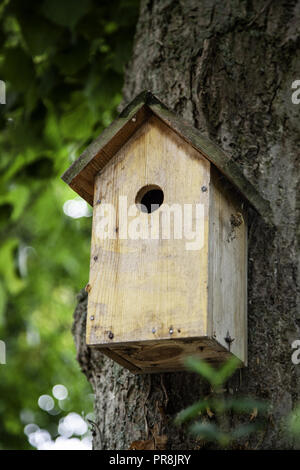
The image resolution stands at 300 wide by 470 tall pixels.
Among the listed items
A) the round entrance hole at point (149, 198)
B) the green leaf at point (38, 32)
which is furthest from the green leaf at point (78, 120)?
the round entrance hole at point (149, 198)

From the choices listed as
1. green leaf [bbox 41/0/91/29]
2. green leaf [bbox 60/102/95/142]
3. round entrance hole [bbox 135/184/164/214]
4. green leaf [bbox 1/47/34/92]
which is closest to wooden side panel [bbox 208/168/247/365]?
round entrance hole [bbox 135/184/164/214]

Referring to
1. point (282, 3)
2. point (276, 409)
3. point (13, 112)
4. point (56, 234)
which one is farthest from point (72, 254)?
point (276, 409)

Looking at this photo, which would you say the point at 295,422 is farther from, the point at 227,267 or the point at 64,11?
the point at 64,11

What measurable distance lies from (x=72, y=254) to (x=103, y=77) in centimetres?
210

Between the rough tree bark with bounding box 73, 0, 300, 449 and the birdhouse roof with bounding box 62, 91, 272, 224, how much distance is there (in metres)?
0.23

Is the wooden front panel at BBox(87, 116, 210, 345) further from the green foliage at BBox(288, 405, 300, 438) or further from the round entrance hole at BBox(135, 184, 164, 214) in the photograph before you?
the green foliage at BBox(288, 405, 300, 438)

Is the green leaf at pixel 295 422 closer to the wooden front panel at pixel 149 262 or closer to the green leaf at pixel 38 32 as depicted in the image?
the wooden front panel at pixel 149 262

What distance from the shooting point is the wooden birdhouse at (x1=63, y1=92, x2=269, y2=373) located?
2201mm

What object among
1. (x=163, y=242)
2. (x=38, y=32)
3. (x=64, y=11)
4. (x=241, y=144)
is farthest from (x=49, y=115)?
(x=163, y=242)

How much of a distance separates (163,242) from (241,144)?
27.2 inches

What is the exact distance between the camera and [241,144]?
277 cm

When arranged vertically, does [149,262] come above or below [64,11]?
below

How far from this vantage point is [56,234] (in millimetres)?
5594
